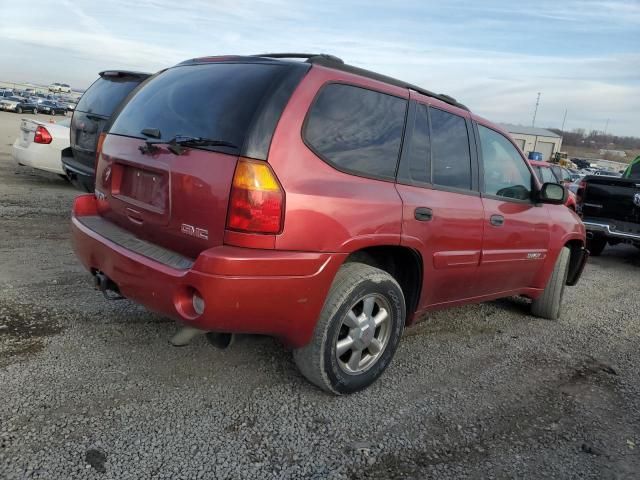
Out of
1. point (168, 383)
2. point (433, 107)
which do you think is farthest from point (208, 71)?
point (168, 383)

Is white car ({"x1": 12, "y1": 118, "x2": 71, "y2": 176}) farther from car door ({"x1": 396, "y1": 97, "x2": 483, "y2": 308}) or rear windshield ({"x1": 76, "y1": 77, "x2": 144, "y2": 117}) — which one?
car door ({"x1": 396, "y1": 97, "x2": 483, "y2": 308})

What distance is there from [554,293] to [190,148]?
12.4 feet

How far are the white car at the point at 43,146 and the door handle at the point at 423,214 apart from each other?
753 cm

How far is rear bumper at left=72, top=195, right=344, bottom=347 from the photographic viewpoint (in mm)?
2424

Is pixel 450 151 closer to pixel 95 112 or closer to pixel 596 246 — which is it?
pixel 95 112

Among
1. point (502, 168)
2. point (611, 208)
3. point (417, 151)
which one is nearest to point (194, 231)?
point (417, 151)

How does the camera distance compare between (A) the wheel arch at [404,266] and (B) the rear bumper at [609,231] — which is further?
(B) the rear bumper at [609,231]

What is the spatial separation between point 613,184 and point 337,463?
764cm

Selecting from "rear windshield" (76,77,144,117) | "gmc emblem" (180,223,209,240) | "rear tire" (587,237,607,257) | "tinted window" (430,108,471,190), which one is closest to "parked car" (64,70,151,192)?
"rear windshield" (76,77,144,117)

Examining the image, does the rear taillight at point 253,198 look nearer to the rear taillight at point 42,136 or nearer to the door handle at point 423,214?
the door handle at point 423,214

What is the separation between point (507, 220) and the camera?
13.2ft

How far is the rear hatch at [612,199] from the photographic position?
8.05 m

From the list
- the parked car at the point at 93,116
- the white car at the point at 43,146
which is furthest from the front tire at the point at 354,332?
the white car at the point at 43,146

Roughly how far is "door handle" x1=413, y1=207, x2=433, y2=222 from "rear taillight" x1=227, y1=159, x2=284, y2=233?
103cm
